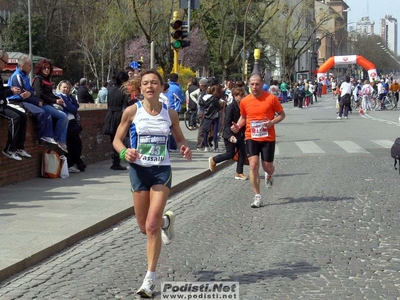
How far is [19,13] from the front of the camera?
68375mm

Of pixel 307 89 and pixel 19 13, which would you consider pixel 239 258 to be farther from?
pixel 19 13

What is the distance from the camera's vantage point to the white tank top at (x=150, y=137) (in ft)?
20.9

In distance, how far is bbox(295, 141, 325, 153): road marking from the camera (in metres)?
20.2

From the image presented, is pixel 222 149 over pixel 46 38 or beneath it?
beneath

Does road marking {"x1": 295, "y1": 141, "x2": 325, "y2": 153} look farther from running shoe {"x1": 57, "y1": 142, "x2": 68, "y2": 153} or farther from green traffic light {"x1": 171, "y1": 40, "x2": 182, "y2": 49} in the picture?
running shoe {"x1": 57, "y1": 142, "x2": 68, "y2": 153}

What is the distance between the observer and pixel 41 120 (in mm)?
13000

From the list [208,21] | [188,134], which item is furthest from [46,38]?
[188,134]

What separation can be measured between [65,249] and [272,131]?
387 centimetres

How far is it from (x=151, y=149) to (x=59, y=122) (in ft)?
24.2

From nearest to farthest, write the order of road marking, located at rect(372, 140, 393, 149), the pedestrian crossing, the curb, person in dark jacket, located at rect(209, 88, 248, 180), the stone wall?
the curb → the stone wall → person in dark jacket, located at rect(209, 88, 248, 180) → the pedestrian crossing → road marking, located at rect(372, 140, 393, 149)

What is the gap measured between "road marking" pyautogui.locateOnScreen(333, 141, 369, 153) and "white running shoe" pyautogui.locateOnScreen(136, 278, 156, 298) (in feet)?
47.3

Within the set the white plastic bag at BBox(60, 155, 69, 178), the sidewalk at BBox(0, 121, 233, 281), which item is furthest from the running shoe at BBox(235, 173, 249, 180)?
the white plastic bag at BBox(60, 155, 69, 178)

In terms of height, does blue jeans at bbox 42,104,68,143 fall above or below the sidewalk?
above

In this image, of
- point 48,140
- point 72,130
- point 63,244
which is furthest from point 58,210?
point 72,130
